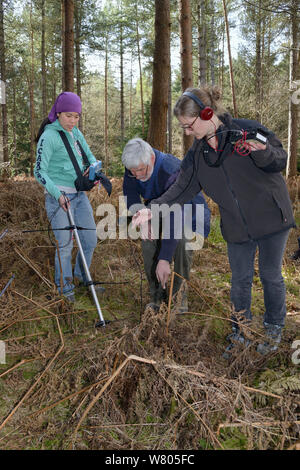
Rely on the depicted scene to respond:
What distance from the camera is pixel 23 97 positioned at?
24797 mm

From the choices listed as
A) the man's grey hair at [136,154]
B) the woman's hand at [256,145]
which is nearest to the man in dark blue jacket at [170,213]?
the man's grey hair at [136,154]

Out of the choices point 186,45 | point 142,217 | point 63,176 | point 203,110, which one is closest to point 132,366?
point 142,217

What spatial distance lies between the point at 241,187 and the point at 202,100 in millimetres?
590

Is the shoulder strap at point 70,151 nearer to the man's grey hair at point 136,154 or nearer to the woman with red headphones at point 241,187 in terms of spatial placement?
the man's grey hair at point 136,154

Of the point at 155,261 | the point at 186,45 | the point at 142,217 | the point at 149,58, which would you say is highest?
the point at 149,58

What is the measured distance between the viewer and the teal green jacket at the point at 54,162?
9.75 ft

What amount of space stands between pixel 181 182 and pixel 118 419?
1.56 metres

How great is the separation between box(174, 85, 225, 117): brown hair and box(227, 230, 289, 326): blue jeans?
921 millimetres

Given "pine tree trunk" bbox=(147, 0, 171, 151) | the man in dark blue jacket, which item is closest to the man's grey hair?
the man in dark blue jacket

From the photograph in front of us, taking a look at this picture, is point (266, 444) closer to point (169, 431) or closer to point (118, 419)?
point (169, 431)

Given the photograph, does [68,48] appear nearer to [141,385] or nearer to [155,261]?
[155,261]

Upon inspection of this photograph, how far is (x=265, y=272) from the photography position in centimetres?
237
